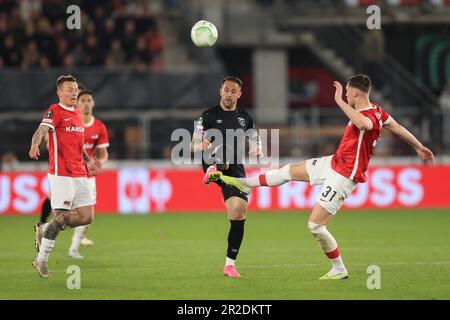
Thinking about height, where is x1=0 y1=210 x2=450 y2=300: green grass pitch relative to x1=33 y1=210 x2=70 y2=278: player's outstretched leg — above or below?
below

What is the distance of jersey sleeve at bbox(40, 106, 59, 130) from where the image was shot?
11.5 m

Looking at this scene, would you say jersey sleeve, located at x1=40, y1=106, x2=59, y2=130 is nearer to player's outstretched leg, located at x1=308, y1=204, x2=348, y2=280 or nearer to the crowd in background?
player's outstretched leg, located at x1=308, y1=204, x2=348, y2=280

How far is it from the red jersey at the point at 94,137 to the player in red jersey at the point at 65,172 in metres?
2.91

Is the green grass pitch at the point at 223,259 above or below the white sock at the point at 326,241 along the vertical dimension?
below

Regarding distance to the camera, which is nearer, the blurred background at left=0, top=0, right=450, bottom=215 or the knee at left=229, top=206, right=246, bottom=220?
the knee at left=229, top=206, right=246, bottom=220

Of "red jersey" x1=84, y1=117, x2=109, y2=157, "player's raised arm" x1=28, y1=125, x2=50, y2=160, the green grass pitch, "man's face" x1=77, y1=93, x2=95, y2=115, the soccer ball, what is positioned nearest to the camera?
the green grass pitch

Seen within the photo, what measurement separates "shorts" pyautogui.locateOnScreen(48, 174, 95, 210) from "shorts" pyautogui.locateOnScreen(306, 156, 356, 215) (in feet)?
9.00

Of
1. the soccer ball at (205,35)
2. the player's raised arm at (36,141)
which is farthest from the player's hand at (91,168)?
the soccer ball at (205,35)

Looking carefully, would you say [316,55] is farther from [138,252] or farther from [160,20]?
[138,252]

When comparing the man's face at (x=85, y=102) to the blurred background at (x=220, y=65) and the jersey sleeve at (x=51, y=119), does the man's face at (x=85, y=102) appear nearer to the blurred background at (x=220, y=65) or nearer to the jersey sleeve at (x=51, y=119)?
the jersey sleeve at (x=51, y=119)

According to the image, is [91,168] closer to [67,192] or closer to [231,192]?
[67,192]

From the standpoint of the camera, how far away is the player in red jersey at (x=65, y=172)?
11586 mm

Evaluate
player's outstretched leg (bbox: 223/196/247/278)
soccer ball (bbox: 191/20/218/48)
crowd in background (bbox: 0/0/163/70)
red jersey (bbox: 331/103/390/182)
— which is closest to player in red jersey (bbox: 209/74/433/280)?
red jersey (bbox: 331/103/390/182)

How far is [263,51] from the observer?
3225 centimetres
